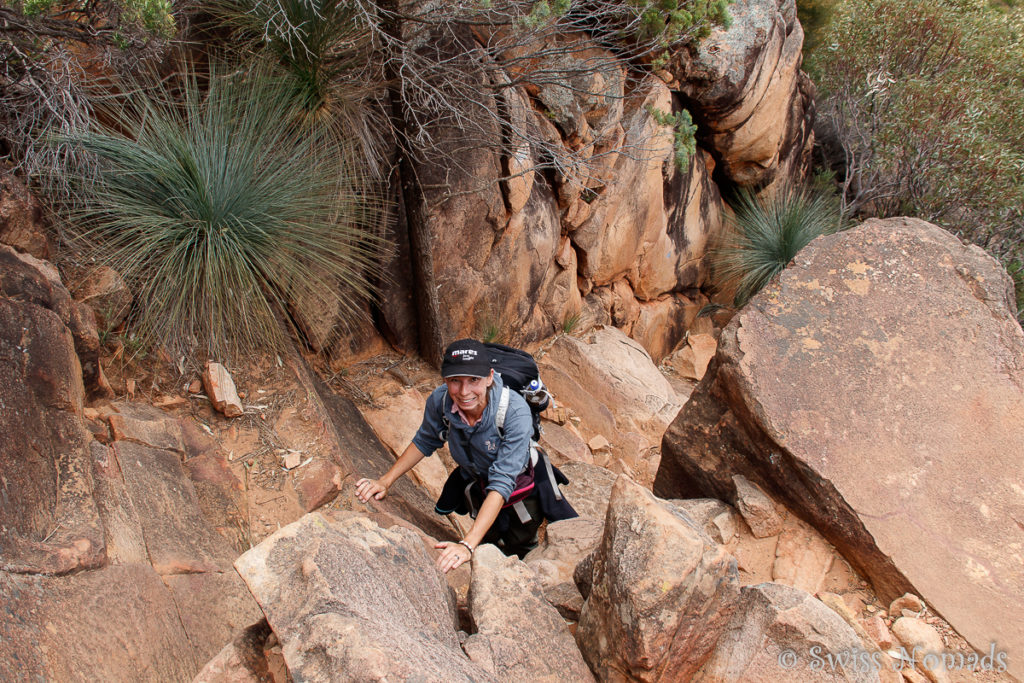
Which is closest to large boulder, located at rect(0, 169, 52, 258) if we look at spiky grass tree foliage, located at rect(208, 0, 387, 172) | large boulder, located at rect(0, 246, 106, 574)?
large boulder, located at rect(0, 246, 106, 574)

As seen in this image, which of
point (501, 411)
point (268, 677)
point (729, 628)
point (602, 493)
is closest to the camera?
point (268, 677)

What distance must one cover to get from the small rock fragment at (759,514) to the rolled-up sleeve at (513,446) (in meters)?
1.33

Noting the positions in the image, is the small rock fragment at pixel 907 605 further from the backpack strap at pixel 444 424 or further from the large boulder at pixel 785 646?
the backpack strap at pixel 444 424

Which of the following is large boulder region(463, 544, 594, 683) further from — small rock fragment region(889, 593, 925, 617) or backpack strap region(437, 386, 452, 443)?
small rock fragment region(889, 593, 925, 617)

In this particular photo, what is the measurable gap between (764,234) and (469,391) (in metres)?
7.89

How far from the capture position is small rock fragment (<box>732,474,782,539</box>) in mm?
3570

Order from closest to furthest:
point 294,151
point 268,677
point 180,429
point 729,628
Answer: point 268,677
point 729,628
point 180,429
point 294,151

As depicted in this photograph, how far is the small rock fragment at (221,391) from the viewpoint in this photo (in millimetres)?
3941

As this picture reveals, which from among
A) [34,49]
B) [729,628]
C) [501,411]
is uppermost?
[34,49]

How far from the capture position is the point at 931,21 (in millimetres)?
10180

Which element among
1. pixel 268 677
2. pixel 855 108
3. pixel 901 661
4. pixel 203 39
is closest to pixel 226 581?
pixel 268 677

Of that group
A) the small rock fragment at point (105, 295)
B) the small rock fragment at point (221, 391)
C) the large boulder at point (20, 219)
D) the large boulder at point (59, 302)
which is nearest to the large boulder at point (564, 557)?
the small rock fragment at point (221, 391)

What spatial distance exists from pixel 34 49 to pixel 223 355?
2034mm

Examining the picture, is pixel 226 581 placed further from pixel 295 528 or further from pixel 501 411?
pixel 501 411
